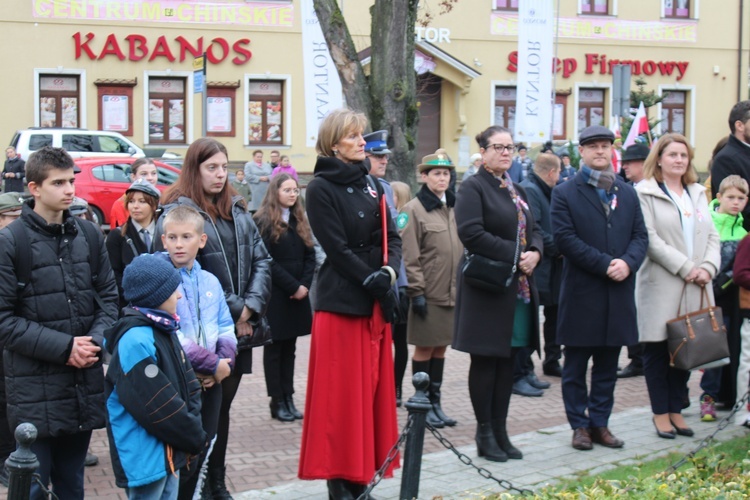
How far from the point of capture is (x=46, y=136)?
26.3 metres

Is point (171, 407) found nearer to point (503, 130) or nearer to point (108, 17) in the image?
point (503, 130)

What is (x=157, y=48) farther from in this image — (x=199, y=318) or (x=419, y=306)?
(x=199, y=318)

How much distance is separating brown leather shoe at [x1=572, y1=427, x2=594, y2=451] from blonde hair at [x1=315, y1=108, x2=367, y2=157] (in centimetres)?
283

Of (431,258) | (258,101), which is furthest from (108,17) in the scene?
(431,258)

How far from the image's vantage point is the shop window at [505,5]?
33.7 m

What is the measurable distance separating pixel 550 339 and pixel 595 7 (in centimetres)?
2727

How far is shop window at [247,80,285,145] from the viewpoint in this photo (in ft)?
104

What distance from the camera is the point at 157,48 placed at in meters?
30.2

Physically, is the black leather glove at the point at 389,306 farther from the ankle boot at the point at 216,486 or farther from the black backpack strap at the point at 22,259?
the black backpack strap at the point at 22,259

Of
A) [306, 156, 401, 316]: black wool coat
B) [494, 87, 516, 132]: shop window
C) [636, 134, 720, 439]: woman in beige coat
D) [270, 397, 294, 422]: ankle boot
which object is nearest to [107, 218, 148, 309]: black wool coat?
[270, 397, 294, 422]: ankle boot

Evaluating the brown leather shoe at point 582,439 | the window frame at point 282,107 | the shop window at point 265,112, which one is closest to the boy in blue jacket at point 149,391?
the brown leather shoe at point 582,439

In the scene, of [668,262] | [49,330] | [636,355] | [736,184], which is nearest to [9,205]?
[49,330]

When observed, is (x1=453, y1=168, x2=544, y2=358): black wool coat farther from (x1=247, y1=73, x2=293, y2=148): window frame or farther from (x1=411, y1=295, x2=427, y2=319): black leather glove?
(x1=247, y1=73, x2=293, y2=148): window frame

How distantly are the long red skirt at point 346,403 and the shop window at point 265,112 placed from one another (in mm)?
26216
